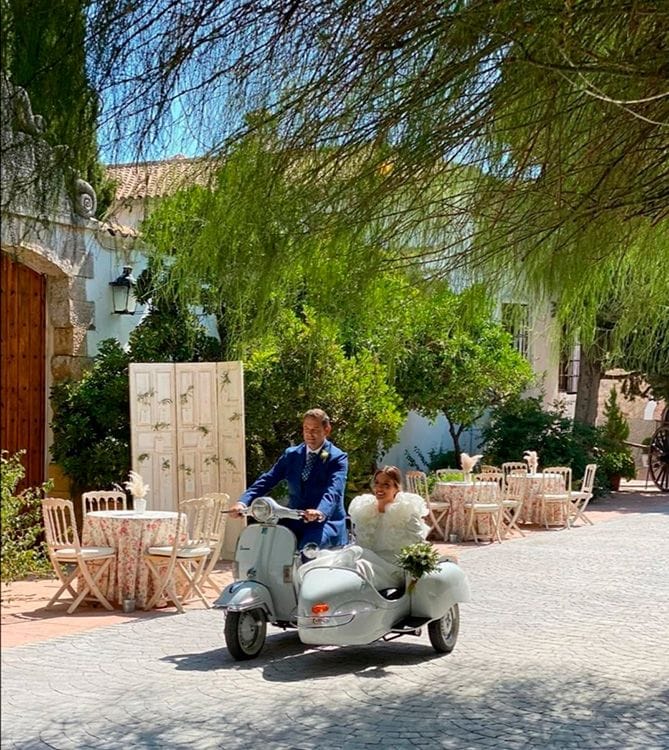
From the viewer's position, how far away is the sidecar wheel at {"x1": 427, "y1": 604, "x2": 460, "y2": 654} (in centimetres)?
709

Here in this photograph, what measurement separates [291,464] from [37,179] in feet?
14.4

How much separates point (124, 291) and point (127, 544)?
12.0ft

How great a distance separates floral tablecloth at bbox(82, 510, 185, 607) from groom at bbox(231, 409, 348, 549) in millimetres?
1628

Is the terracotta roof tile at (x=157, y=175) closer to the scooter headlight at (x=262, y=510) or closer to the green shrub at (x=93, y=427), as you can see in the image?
the scooter headlight at (x=262, y=510)

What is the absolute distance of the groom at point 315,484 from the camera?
7.27 metres

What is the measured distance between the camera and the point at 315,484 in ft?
24.4

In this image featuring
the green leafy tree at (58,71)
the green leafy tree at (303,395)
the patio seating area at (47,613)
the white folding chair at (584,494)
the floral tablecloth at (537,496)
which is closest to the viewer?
Answer: the green leafy tree at (58,71)

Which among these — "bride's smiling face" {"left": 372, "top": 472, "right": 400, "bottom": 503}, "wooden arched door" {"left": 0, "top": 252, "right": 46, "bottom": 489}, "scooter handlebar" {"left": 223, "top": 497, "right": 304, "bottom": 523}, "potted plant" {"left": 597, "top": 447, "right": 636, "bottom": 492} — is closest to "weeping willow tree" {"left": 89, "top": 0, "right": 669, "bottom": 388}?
"bride's smiling face" {"left": 372, "top": 472, "right": 400, "bottom": 503}

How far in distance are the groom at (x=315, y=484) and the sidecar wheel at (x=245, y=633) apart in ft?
1.77

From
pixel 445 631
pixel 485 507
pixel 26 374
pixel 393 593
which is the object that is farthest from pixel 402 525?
pixel 485 507

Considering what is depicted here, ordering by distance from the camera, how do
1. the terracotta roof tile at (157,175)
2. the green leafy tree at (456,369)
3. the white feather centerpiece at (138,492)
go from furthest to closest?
the green leafy tree at (456,369) < the white feather centerpiece at (138,492) < the terracotta roof tile at (157,175)

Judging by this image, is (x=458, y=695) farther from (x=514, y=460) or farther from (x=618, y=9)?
(x=514, y=460)

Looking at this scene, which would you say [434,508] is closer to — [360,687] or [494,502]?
[494,502]

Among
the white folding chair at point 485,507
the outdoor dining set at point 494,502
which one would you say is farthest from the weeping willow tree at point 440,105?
the white folding chair at point 485,507
